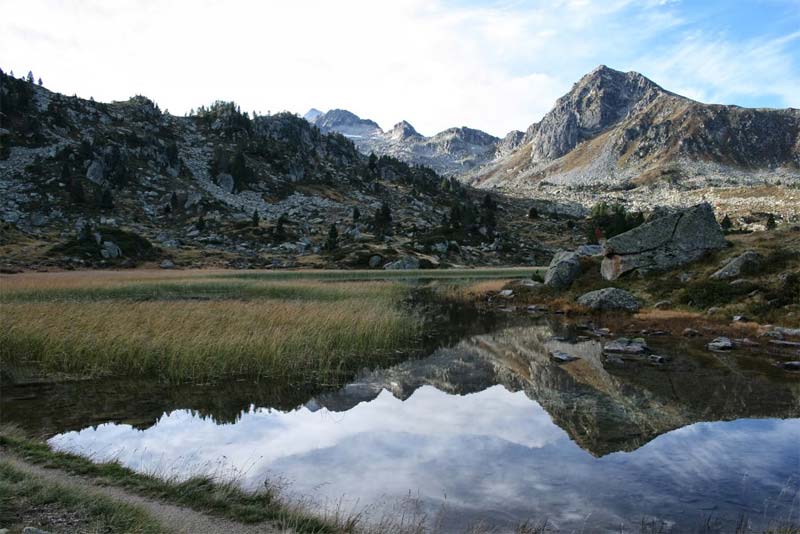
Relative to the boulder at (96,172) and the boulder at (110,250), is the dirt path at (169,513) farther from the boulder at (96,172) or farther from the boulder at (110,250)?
the boulder at (96,172)

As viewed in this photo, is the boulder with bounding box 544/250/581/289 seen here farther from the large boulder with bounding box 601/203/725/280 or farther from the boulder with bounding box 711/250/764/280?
the boulder with bounding box 711/250/764/280

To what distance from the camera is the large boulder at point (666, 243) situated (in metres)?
39.0

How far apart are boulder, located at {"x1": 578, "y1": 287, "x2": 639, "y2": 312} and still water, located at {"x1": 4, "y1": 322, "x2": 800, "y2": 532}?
52.2 ft

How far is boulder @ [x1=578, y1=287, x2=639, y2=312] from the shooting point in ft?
116

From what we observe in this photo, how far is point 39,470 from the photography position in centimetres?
880

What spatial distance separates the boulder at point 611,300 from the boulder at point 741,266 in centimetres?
576

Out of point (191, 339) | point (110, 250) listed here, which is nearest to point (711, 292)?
point (191, 339)

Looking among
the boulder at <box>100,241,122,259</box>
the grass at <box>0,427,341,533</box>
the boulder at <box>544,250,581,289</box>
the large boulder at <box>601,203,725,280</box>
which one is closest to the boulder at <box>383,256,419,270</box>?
the boulder at <box>100,241,122,259</box>

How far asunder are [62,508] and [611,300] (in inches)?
1398

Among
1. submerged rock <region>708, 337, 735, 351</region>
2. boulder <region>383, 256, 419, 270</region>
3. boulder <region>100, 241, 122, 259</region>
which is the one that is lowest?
boulder <region>383, 256, 419, 270</region>

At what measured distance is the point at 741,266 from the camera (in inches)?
1310

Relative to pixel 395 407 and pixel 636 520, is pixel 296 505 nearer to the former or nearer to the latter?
pixel 636 520

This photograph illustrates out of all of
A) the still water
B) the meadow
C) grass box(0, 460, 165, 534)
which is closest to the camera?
grass box(0, 460, 165, 534)

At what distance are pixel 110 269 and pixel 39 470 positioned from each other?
258 feet
